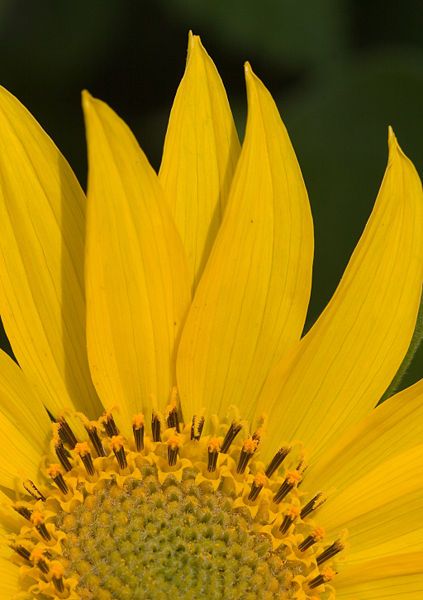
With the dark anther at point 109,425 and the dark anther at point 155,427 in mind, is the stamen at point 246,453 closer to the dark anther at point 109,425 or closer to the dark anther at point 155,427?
the dark anther at point 155,427

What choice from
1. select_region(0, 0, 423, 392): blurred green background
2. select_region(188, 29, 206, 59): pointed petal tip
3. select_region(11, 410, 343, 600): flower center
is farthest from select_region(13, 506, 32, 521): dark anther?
select_region(0, 0, 423, 392): blurred green background

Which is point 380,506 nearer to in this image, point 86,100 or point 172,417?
point 172,417

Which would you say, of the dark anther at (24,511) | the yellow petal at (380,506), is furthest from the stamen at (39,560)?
the yellow petal at (380,506)

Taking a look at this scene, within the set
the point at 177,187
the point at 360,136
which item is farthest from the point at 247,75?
the point at 360,136

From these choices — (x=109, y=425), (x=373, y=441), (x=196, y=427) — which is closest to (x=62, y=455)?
(x=109, y=425)

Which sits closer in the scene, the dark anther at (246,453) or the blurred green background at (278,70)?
the dark anther at (246,453)

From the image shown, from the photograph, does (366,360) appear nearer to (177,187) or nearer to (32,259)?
(177,187)
